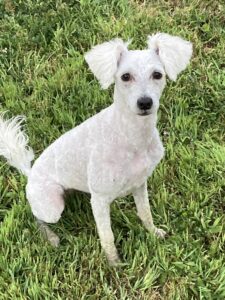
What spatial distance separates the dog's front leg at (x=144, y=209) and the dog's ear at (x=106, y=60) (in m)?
0.79

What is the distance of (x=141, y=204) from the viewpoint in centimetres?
351

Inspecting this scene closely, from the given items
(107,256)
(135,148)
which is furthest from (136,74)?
(107,256)

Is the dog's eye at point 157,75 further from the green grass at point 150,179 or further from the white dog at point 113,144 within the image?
the green grass at point 150,179

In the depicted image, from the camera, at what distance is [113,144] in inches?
123

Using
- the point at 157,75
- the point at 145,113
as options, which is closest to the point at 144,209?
the point at 145,113

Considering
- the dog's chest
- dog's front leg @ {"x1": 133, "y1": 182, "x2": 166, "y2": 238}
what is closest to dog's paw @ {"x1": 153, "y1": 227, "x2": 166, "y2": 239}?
dog's front leg @ {"x1": 133, "y1": 182, "x2": 166, "y2": 238}

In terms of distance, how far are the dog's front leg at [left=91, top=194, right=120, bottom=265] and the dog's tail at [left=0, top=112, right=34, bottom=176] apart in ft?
2.46

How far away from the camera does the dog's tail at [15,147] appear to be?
3.75m

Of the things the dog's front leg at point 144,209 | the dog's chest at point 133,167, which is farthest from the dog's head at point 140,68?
the dog's front leg at point 144,209

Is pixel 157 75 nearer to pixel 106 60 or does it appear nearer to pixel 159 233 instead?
pixel 106 60

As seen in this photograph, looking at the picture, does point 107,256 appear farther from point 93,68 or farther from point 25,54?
point 25,54

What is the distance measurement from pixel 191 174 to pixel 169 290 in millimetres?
880

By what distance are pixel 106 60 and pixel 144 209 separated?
3.34 feet

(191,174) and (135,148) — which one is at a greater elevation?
A: (135,148)
